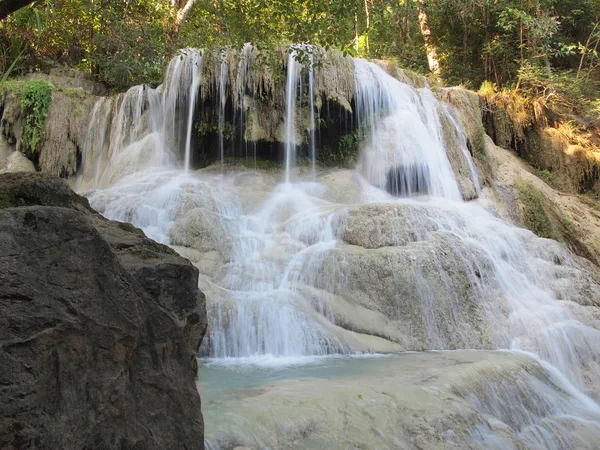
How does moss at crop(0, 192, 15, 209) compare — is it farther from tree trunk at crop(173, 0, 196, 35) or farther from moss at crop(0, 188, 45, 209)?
tree trunk at crop(173, 0, 196, 35)

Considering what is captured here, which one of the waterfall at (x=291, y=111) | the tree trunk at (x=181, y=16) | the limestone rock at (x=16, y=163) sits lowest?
the limestone rock at (x=16, y=163)

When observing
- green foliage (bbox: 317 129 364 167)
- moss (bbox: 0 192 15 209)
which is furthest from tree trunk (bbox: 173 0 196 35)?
moss (bbox: 0 192 15 209)

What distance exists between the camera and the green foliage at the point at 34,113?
1227 cm

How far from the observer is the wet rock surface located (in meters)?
1.78

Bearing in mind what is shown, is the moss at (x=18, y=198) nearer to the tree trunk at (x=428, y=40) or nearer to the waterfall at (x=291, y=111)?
the waterfall at (x=291, y=111)

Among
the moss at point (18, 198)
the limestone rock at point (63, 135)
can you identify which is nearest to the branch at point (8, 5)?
the moss at point (18, 198)

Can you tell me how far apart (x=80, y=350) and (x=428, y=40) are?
60.3 feet

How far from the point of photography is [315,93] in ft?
38.9

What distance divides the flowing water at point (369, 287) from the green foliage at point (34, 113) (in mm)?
2524

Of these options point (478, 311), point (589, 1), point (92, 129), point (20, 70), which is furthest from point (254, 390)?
point (589, 1)

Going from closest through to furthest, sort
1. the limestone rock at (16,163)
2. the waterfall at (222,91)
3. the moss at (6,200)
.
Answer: the moss at (6,200) → the waterfall at (222,91) → the limestone rock at (16,163)

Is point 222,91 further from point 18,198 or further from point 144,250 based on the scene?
point 18,198

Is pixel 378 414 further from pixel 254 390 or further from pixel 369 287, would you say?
pixel 369 287

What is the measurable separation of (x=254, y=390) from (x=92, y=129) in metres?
10.7
